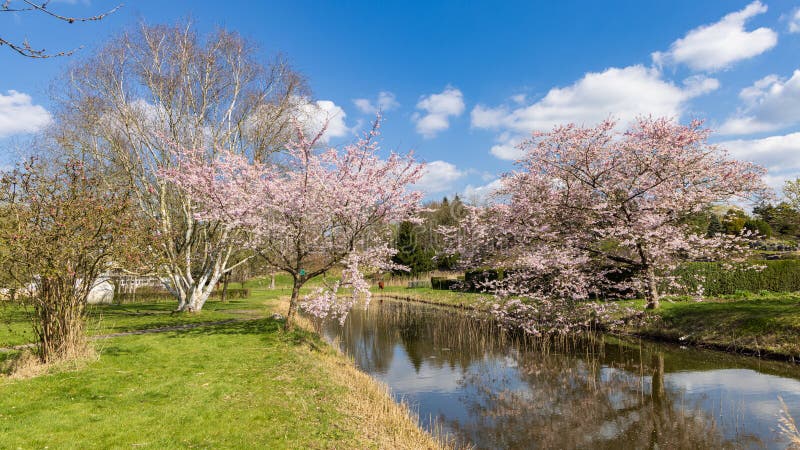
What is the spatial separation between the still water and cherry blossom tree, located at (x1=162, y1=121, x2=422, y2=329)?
150 inches

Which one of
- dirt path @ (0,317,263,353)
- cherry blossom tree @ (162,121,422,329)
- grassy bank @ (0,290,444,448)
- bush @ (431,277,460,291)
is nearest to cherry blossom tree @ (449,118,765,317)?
cherry blossom tree @ (162,121,422,329)

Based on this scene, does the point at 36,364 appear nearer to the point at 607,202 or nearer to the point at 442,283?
the point at 607,202

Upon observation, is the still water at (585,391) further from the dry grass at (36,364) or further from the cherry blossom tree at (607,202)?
the dry grass at (36,364)

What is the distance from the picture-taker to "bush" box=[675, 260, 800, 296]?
19.1 meters

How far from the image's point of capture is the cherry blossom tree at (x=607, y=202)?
51.6 feet

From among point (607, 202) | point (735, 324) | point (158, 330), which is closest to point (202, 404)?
point (158, 330)

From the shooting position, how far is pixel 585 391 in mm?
10961

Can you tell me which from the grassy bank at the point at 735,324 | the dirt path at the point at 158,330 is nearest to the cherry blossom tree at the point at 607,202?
the grassy bank at the point at 735,324

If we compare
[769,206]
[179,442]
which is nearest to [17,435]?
[179,442]

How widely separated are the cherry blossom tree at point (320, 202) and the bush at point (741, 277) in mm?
13588

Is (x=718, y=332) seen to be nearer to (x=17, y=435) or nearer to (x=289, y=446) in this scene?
(x=289, y=446)

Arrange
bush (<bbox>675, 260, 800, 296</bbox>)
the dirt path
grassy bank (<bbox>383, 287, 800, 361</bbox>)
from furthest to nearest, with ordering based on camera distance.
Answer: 1. bush (<bbox>675, 260, 800, 296</bbox>)
2. grassy bank (<bbox>383, 287, 800, 361</bbox>)
3. the dirt path

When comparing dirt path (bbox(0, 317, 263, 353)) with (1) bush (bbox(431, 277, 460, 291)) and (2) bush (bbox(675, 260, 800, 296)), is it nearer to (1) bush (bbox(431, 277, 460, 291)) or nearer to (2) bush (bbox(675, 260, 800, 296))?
(1) bush (bbox(431, 277, 460, 291))

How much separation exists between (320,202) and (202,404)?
7.79 m
